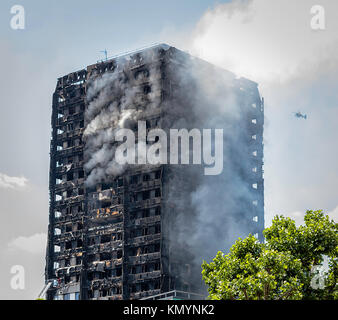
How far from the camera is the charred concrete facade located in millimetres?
151125

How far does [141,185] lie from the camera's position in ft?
509

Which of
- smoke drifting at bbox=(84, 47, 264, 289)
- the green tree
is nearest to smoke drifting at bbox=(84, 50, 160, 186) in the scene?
smoke drifting at bbox=(84, 47, 264, 289)

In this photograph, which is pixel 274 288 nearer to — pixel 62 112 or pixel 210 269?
pixel 210 269

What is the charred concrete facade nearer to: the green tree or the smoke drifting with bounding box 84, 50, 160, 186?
the smoke drifting with bounding box 84, 50, 160, 186

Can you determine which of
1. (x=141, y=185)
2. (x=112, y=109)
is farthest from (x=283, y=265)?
(x=112, y=109)

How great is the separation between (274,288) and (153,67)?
99.1m

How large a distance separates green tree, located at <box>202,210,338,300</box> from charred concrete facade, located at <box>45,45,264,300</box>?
→ 258ft

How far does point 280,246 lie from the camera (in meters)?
66.8

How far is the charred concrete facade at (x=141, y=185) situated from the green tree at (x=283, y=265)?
78.6 m

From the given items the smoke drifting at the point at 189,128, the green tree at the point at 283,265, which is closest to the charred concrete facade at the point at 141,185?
the smoke drifting at the point at 189,128

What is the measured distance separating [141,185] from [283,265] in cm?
9251

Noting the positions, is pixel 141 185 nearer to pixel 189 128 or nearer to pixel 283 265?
pixel 189 128

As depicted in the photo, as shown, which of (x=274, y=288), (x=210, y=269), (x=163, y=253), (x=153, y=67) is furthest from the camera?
(x=153, y=67)
